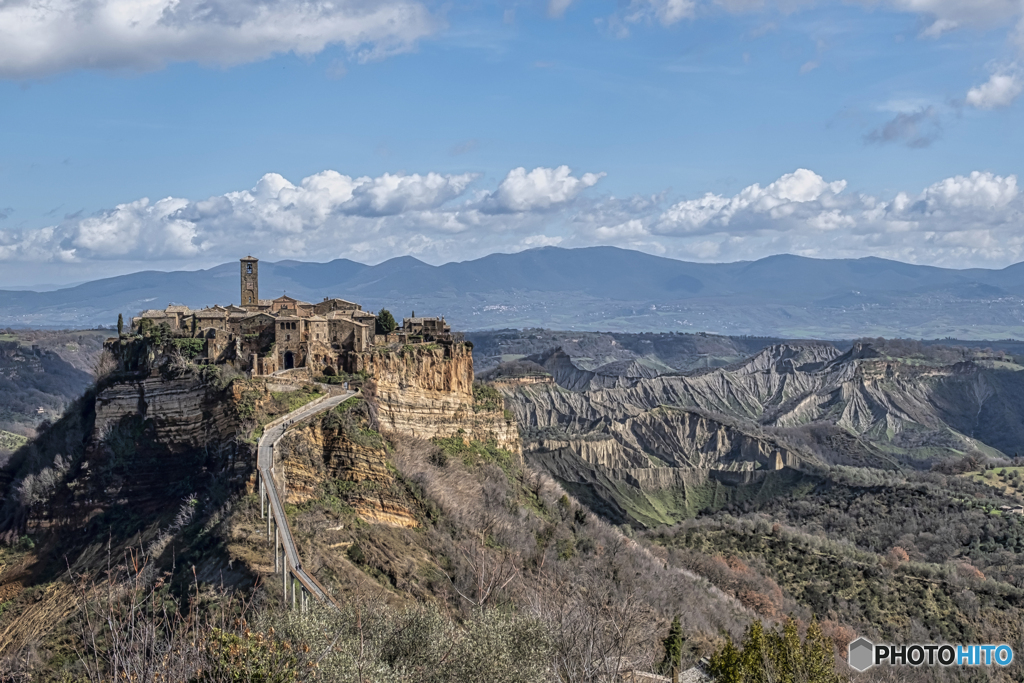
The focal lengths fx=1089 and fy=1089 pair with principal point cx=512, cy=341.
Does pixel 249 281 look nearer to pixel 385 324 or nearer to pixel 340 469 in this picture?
pixel 385 324

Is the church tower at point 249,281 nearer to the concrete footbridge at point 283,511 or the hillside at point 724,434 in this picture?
the concrete footbridge at point 283,511

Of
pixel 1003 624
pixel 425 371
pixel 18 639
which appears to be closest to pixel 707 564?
pixel 1003 624

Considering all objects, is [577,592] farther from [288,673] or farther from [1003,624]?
[1003,624]

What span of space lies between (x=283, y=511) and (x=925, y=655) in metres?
27.5

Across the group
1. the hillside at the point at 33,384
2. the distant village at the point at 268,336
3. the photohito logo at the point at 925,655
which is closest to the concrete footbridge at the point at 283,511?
the distant village at the point at 268,336

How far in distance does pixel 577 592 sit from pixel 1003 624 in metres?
25.9

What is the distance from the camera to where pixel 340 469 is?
156 ft

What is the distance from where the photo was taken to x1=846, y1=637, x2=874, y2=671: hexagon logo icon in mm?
45391

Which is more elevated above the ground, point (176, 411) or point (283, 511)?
point (176, 411)

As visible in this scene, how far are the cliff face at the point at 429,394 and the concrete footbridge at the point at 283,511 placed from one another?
15.6 feet

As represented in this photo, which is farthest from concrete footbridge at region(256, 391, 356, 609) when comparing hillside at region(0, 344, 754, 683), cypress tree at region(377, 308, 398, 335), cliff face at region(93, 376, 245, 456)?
cypress tree at region(377, 308, 398, 335)

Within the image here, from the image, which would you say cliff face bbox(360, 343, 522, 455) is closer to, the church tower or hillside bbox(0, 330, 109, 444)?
the church tower

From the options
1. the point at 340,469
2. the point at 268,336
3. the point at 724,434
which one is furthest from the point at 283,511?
the point at 724,434

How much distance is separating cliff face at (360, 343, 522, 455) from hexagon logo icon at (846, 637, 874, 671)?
24.4 meters
